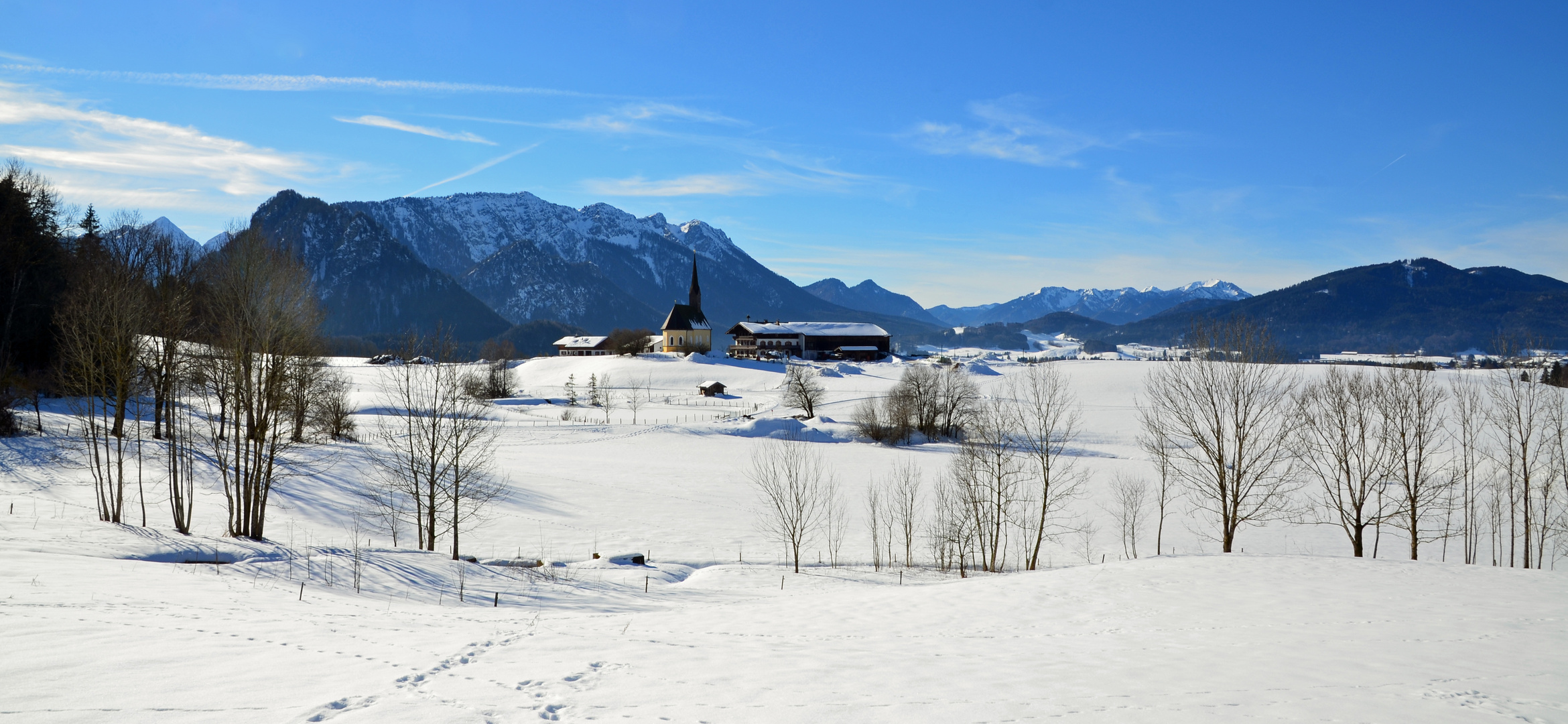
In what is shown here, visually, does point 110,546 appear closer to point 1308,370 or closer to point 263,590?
point 263,590

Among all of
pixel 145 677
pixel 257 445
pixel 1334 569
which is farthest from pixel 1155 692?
pixel 257 445

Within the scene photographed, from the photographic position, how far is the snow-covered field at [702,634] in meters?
7.53

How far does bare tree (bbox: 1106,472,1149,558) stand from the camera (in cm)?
2856

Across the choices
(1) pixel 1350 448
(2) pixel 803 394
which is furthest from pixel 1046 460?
(2) pixel 803 394

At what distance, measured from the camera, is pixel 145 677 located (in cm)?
722

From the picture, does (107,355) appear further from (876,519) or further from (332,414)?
(876,519)

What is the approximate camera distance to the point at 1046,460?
27094 mm

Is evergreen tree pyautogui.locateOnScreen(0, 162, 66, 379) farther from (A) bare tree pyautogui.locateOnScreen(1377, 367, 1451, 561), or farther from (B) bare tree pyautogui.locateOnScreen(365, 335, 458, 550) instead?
(A) bare tree pyautogui.locateOnScreen(1377, 367, 1451, 561)

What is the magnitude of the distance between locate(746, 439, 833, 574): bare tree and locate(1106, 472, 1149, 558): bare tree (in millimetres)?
12501

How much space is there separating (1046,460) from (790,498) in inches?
490

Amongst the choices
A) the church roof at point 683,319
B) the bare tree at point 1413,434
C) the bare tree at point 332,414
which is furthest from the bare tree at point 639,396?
the bare tree at point 1413,434

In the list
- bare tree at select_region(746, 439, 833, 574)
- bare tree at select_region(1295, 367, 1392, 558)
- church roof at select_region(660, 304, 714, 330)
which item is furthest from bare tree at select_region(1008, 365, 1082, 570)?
church roof at select_region(660, 304, 714, 330)

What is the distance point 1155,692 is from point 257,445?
24.3 m

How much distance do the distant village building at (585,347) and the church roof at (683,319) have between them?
1150cm
